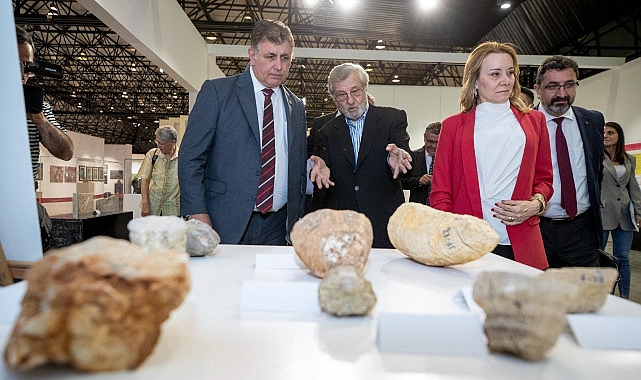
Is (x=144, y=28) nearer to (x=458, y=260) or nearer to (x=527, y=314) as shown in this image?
(x=458, y=260)

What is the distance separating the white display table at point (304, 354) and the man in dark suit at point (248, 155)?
1.10m

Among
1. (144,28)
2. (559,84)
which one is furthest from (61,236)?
(559,84)

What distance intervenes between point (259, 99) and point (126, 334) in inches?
65.3

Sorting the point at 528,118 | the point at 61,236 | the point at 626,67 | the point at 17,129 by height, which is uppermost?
the point at 626,67

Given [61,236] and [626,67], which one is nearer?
[61,236]

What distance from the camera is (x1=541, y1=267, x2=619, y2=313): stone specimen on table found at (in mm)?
617

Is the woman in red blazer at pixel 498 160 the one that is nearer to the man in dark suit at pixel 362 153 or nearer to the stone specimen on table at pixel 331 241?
the man in dark suit at pixel 362 153

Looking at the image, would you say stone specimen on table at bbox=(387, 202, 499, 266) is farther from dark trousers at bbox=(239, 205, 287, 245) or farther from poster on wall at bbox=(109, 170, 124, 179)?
poster on wall at bbox=(109, 170, 124, 179)

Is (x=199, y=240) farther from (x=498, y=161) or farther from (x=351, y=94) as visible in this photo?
(x=351, y=94)

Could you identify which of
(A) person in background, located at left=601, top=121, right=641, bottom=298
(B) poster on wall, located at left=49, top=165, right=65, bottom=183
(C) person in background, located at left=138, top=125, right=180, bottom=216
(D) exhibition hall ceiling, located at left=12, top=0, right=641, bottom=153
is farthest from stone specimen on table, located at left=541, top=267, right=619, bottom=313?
(B) poster on wall, located at left=49, top=165, right=65, bottom=183

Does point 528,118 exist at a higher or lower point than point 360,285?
higher

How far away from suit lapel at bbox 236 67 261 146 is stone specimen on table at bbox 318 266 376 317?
131 cm

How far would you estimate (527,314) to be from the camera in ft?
1.60

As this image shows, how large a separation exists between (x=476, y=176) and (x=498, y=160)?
10 cm
